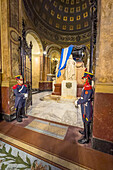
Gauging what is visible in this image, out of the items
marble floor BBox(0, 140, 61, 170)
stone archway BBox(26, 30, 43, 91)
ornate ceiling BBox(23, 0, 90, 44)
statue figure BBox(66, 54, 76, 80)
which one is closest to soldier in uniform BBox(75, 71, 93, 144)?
marble floor BBox(0, 140, 61, 170)

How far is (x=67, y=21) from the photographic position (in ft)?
48.4

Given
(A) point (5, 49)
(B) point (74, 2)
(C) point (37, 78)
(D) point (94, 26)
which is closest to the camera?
(D) point (94, 26)

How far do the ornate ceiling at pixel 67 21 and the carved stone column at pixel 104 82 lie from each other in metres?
12.6

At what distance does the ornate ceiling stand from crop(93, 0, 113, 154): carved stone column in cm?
1256

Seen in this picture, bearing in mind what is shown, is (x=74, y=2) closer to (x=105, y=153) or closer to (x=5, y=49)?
(x=5, y=49)

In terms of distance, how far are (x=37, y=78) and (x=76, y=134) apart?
10.2 metres

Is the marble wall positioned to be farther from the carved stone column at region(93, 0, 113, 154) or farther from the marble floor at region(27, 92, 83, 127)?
the carved stone column at region(93, 0, 113, 154)

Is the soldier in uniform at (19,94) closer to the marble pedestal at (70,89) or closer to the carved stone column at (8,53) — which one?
the carved stone column at (8,53)

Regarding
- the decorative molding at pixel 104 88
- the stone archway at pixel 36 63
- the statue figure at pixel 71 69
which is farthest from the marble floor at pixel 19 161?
the stone archway at pixel 36 63

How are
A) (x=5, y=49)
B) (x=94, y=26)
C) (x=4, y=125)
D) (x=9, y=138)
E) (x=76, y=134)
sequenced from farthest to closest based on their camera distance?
(x=5, y=49), (x=4, y=125), (x=76, y=134), (x=9, y=138), (x=94, y=26)

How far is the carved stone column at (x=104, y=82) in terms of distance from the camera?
1.52m

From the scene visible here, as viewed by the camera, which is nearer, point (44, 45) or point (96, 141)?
point (96, 141)

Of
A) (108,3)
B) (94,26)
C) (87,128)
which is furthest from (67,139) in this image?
(108,3)

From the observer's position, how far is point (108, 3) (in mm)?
1507
